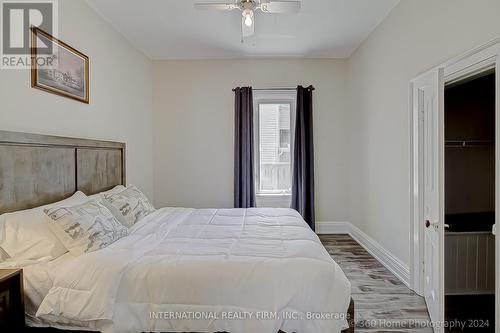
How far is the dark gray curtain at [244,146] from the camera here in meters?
4.62

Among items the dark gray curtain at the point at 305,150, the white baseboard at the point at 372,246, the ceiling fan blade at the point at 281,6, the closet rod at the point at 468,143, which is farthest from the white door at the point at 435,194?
the dark gray curtain at the point at 305,150

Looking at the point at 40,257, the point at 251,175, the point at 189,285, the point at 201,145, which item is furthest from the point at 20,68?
the point at 251,175

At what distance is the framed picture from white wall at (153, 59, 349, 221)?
1846 mm

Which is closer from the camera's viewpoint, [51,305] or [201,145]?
[51,305]

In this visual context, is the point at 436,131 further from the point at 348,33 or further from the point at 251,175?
the point at 251,175

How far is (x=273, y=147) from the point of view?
4867 millimetres

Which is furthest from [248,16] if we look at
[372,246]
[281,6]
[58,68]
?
[372,246]

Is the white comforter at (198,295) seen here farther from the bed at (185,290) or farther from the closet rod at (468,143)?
the closet rod at (468,143)

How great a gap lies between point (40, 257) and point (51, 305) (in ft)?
1.23

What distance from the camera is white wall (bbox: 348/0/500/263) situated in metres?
2.16

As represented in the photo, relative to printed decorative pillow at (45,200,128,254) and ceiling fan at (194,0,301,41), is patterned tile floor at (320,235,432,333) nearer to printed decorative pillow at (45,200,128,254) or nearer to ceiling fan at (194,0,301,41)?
printed decorative pillow at (45,200,128,254)

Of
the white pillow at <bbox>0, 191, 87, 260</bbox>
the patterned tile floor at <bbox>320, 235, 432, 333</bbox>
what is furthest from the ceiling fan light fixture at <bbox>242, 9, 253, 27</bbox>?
the patterned tile floor at <bbox>320, 235, 432, 333</bbox>

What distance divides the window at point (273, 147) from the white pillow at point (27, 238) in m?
3.22

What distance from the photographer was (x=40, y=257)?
1.88m
